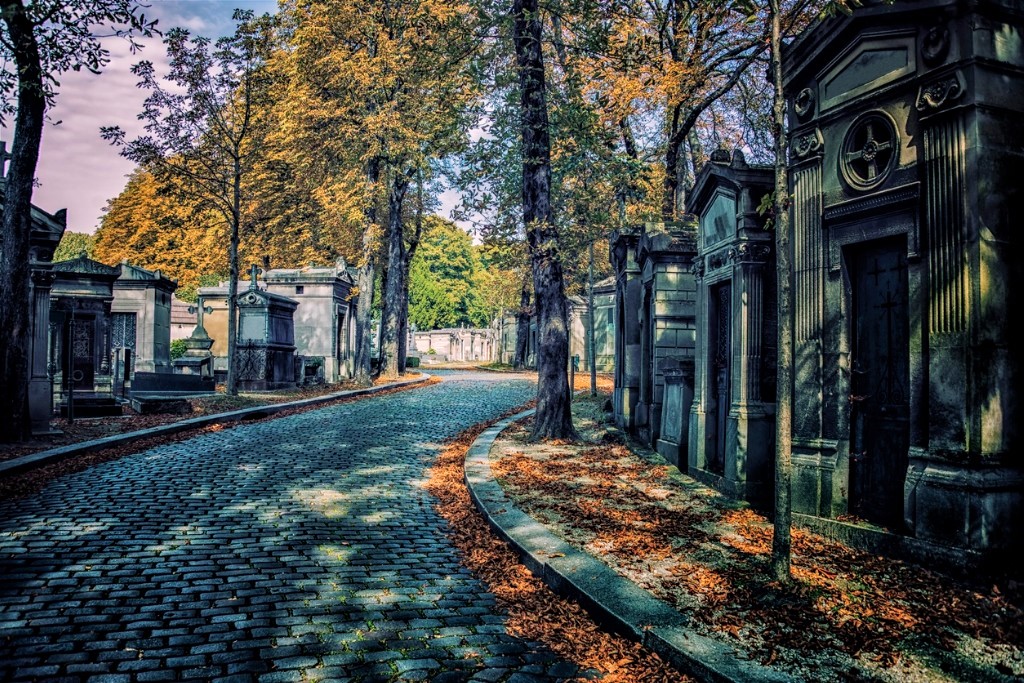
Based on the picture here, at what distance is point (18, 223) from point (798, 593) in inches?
→ 452

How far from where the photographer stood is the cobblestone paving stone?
3338 mm

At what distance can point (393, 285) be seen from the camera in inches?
1130

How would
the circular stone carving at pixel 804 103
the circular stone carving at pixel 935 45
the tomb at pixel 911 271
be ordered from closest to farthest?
the tomb at pixel 911 271 < the circular stone carving at pixel 935 45 < the circular stone carving at pixel 804 103

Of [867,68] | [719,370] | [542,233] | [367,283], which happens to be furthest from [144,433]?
[367,283]

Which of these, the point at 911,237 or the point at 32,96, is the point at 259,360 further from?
the point at 911,237

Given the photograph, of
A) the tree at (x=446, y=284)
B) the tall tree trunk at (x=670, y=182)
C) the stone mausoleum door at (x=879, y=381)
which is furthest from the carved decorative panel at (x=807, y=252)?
the tree at (x=446, y=284)

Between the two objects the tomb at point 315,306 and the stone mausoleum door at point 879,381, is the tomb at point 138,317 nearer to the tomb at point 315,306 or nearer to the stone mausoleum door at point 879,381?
the tomb at point 315,306

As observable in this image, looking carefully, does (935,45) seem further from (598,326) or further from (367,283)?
(598,326)

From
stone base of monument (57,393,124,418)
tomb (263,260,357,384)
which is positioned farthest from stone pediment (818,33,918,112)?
tomb (263,260,357,384)

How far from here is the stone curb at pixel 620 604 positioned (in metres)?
3.17

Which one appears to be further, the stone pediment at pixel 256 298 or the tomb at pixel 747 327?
the stone pediment at pixel 256 298

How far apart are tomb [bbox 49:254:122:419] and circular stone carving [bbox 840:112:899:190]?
1365cm

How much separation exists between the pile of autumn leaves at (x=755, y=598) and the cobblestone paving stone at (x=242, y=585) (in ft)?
1.09

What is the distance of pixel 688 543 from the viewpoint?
5406mm
